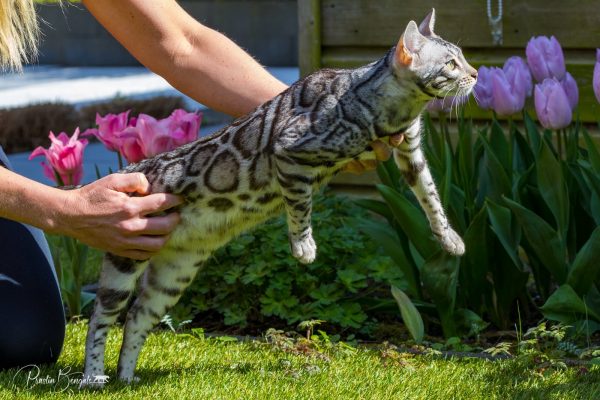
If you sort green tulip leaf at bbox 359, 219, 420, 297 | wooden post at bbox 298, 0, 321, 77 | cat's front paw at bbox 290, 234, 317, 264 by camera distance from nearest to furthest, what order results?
cat's front paw at bbox 290, 234, 317, 264 → green tulip leaf at bbox 359, 219, 420, 297 → wooden post at bbox 298, 0, 321, 77

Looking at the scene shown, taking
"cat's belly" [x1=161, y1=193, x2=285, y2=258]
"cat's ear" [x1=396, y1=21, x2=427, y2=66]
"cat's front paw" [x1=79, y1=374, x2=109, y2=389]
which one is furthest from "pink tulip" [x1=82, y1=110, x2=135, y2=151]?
"cat's ear" [x1=396, y1=21, x2=427, y2=66]

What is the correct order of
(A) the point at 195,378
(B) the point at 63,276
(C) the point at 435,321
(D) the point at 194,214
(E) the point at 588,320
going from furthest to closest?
(B) the point at 63,276 < (C) the point at 435,321 < (E) the point at 588,320 < (A) the point at 195,378 < (D) the point at 194,214

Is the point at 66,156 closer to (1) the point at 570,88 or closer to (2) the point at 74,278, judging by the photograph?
(2) the point at 74,278

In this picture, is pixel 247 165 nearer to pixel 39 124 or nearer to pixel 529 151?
pixel 529 151

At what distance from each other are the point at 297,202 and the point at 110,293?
2.33 feet

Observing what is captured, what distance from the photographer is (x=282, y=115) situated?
3043 millimetres

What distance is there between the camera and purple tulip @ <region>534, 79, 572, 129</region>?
3963mm

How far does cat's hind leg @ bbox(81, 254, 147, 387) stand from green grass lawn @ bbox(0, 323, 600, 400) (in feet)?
0.55

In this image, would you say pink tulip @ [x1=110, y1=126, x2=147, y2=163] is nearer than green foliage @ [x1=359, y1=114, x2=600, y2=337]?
Yes

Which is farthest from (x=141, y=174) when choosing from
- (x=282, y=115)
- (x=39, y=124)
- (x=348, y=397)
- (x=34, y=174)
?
(x=39, y=124)

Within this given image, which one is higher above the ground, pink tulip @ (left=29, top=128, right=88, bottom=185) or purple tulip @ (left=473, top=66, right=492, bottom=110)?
purple tulip @ (left=473, top=66, right=492, bottom=110)

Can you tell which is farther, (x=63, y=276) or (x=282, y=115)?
(x=63, y=276)

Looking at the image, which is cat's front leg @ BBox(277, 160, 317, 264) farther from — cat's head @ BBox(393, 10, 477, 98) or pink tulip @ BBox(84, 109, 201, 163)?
pink tulip @ BBox(84, 109, 201, 163)

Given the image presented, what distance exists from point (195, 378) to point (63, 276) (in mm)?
1508
